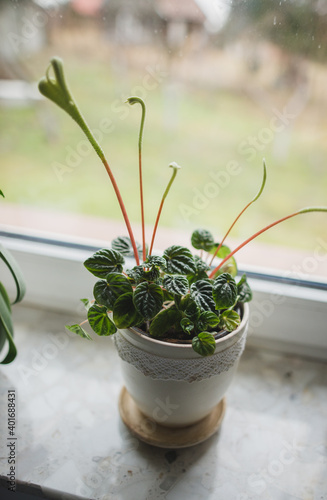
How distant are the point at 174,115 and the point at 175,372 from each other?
0.59m

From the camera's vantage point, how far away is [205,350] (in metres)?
0.60

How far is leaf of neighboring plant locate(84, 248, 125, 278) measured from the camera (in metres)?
0.64

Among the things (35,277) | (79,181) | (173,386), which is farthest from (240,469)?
(79,181)

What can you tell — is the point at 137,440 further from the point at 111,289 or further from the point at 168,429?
the point at 111,289

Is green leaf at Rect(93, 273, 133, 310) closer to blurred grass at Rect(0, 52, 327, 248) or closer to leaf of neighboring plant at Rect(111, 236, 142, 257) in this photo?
leaf of neighboring plant at Rect(111, 236, 142, 257)

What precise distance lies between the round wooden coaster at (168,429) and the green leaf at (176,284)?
296 mm

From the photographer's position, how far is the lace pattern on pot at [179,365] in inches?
24.7

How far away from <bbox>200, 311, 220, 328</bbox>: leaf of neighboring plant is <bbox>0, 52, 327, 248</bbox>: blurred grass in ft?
1.48

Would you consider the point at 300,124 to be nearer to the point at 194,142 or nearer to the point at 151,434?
the point at 194,142

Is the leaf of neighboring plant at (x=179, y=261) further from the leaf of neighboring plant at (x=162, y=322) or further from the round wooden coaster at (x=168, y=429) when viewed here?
the round wooden coaster at (x=168, y=429)

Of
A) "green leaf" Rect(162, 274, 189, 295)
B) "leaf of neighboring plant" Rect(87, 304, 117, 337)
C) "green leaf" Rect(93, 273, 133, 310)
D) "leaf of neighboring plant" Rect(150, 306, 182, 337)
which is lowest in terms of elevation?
"leaf of neighboring plant" Rect(87, 304, 117, 337)

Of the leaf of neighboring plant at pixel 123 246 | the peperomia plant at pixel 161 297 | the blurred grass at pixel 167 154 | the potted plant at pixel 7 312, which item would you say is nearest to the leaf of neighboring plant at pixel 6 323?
the potted plant at pixel 7 312

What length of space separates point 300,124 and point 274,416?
60 centimetres

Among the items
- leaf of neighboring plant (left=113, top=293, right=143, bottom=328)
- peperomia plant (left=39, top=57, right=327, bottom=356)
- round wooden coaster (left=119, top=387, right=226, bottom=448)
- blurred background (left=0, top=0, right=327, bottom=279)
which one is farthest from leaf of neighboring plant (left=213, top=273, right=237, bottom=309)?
blurred background (left=0, top=0, right=327, bottom=279)
